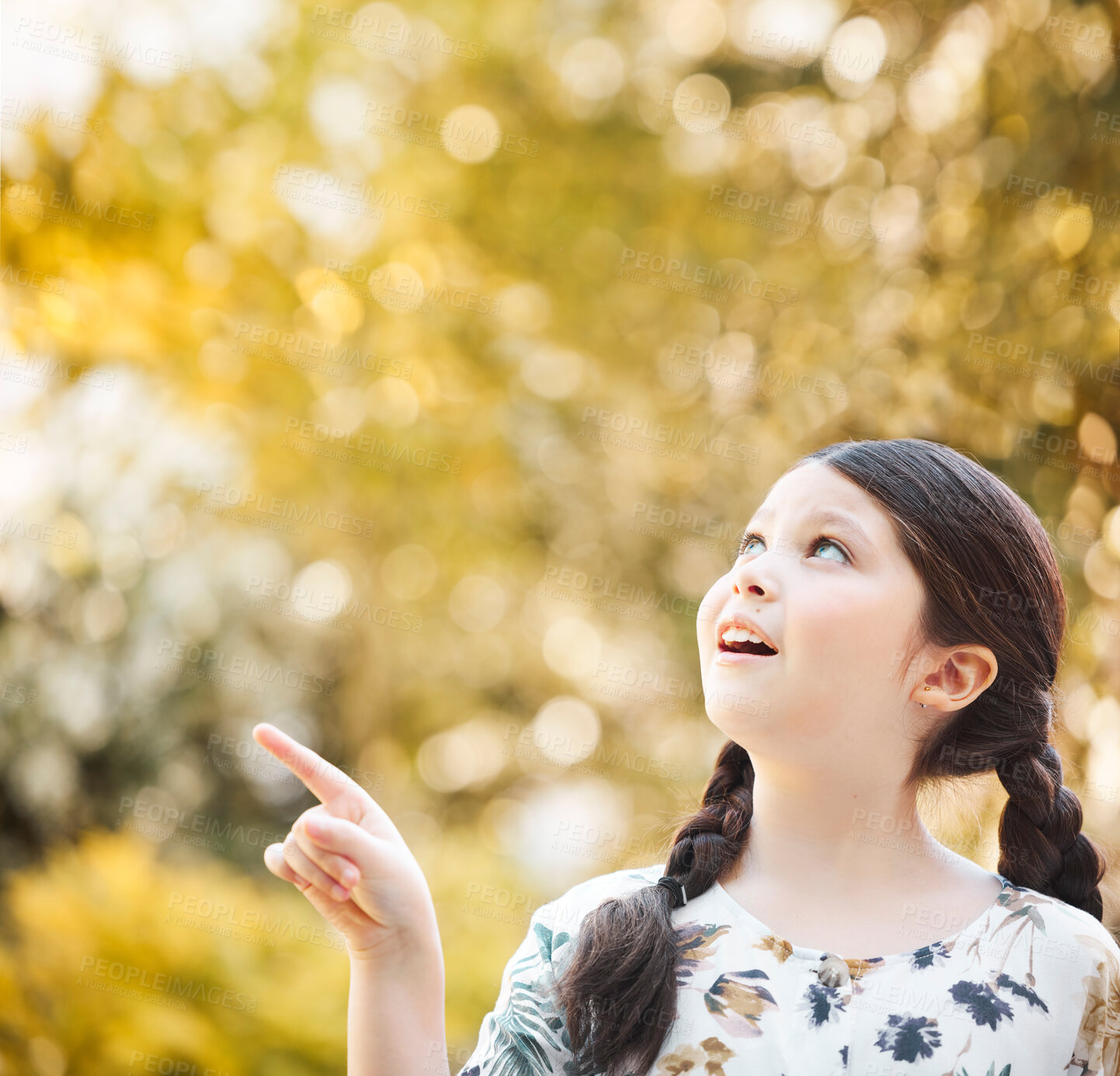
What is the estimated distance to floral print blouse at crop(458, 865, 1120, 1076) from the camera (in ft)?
2.61

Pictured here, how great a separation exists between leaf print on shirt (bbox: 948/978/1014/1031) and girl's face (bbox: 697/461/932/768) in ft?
0.61

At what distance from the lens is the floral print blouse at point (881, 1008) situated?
2.61 ft

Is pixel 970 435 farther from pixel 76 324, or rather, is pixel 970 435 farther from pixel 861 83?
pixel 76 324

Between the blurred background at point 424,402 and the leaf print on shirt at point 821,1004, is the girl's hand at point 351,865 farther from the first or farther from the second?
the blurred background at point 424,402

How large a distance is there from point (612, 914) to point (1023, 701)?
17.2 inches

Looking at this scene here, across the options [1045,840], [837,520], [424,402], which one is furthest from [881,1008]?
[424,402]

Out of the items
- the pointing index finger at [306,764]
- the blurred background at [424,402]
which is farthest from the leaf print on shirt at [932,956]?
the blurred background at [424,402]

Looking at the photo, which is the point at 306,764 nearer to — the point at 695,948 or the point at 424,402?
the point at 695,948

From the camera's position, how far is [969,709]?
3.22 feet

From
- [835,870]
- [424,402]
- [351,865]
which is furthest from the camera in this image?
[424,402]

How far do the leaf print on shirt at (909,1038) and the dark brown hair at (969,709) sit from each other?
175mm

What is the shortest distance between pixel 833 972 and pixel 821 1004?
28mm

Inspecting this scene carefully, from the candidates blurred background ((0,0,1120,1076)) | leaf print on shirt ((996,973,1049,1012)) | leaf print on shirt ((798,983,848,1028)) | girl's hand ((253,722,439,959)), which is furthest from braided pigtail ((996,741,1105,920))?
blurred background ((0,0,1120,1076))

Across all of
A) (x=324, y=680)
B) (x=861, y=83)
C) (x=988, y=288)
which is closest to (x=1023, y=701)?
(x=988, y=288)
